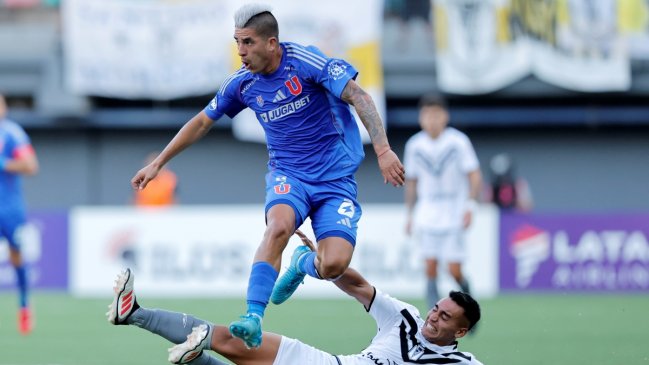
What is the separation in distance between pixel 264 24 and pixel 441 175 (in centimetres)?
580

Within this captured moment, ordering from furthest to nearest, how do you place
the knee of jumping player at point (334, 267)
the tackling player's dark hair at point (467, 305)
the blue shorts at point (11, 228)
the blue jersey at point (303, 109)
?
1. the blue shorts at point (11, 228)
2. the blue jersey at point (303, 109)
3. the knee of jumping player at point (334, 267)
4. the tackling player's dark hair at point (467, 305)

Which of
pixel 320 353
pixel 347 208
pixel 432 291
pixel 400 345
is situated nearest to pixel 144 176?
pixel 347 208

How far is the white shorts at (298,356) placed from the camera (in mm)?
7336

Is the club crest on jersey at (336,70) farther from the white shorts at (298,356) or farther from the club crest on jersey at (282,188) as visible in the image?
the white shorts at (298,356)

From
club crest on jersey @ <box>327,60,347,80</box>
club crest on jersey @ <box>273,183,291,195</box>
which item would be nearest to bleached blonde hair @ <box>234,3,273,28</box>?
club crest on jersey @ <box>327,60,347,80</box>

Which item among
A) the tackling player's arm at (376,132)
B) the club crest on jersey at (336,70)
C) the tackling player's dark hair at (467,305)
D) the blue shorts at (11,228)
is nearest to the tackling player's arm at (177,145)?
the club crest on jersey at (336,70)

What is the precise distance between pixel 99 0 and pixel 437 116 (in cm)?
1152

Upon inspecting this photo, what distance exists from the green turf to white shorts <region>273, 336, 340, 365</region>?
2408 mm

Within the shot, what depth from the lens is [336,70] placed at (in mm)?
7742

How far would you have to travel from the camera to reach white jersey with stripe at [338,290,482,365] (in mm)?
7309

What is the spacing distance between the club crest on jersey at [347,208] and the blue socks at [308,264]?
1.17ft

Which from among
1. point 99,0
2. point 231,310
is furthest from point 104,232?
point 99,0

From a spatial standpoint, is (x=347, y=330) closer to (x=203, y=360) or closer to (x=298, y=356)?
(x=298, y=356)

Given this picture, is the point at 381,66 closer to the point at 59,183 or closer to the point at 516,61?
the point at 516,61
